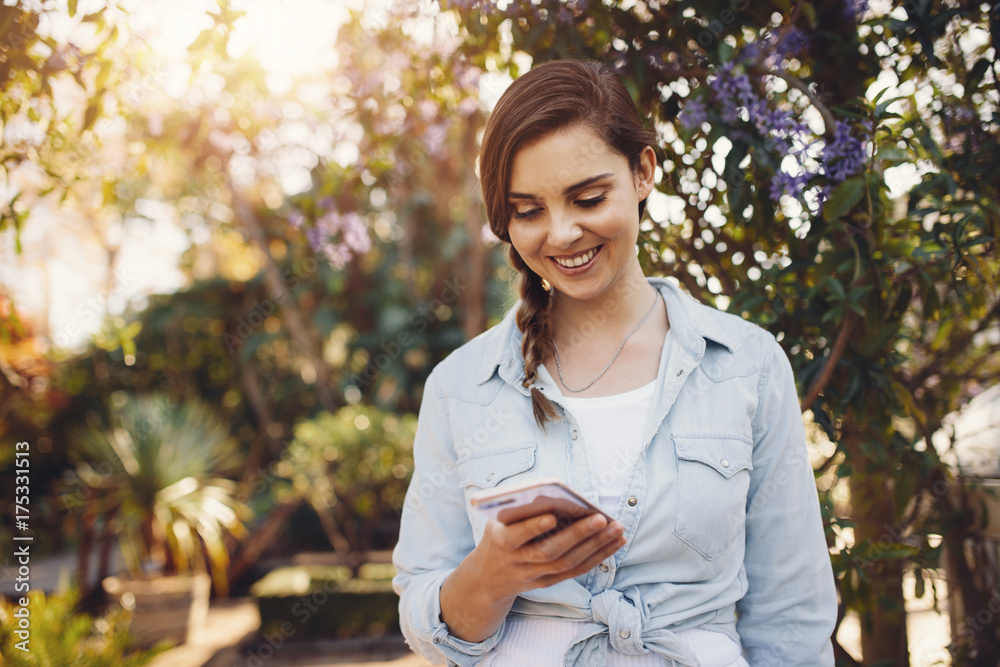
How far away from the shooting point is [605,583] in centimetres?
111

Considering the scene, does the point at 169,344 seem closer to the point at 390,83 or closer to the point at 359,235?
the point at 390,83

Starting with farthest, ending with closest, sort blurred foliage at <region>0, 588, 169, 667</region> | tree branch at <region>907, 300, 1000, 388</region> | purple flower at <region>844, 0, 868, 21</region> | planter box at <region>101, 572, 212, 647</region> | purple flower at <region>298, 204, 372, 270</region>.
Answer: planter box at <region>101, 572, 212, 647</region> < blurred foliage at <region>0, 588, 169, 667</region> < purple flower at <region>298, 204, 372, 270</region> < tree branch at <region>907, 300, 1000, 388</region> < purple flower at <region>844, 0, 868, 21</region>

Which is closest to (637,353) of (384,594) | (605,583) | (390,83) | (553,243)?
(553,243)

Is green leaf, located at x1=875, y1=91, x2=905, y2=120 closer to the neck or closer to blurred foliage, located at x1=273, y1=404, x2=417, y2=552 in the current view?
the neck

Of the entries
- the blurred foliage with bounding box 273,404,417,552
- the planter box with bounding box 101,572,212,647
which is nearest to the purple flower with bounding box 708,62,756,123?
the blurred foliage with bounding box 273,404,417,552

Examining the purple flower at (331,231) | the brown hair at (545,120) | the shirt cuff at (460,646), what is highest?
the purple flower at (331,231)

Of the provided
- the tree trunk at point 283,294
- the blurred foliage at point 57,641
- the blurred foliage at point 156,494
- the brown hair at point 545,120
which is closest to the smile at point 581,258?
the brown hair at point 545,120

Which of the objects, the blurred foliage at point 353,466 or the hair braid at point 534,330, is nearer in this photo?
the hair braid at point 534,330

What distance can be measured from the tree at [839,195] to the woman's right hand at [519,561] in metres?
0.93

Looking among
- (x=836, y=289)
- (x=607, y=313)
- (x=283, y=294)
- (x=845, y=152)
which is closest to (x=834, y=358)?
(x=836, y=289)

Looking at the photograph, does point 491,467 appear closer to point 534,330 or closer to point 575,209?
point 534,330

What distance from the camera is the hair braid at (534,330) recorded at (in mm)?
1224

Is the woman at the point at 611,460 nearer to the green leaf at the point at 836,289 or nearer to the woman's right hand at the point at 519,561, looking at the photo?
the woman's right hand at the point at 519,561

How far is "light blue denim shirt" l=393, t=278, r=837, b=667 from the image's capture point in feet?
3.61
